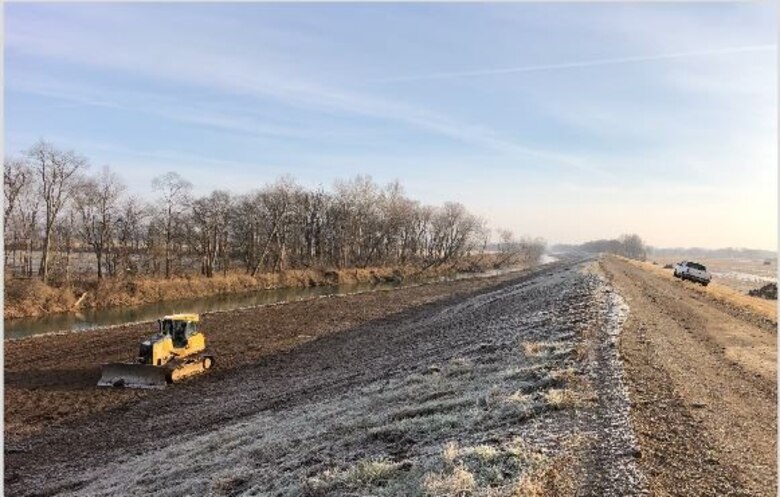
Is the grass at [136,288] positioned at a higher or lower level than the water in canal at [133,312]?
higher

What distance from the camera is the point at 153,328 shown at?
35.8 metres

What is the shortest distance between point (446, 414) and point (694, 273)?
4636 cm

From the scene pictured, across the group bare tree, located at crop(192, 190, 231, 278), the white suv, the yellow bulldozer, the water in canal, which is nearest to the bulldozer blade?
the yellow bulldozer

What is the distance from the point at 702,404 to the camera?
40.4 feet

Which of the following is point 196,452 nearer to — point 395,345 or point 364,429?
point 364,429

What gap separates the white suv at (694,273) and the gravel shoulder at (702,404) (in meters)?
28.5

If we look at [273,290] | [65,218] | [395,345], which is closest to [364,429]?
[395,345]

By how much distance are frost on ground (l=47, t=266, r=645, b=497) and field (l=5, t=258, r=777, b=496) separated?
0.15ft

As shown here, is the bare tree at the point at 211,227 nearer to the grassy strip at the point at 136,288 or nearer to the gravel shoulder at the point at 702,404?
the grassy strip at the point at 136,288

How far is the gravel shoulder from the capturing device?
8.72 metres

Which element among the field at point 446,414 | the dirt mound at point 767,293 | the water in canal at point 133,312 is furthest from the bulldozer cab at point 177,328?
the dirt mound at point 767,293

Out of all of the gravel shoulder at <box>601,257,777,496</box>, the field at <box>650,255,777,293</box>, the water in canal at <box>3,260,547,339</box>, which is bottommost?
the water in canal at <box>3,260,547,339</box>

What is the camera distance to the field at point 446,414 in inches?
358

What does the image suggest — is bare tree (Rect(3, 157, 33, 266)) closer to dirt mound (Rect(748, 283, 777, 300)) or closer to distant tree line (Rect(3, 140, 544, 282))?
distant tree line (Rect(3, 140, 544, 282))
